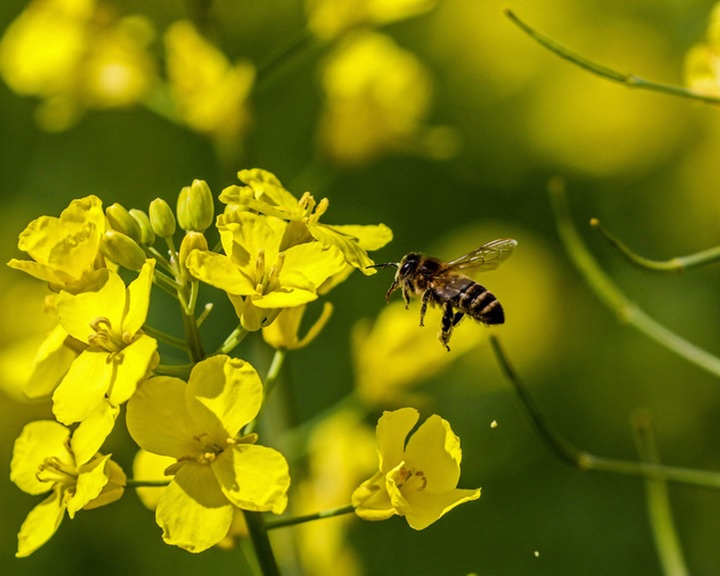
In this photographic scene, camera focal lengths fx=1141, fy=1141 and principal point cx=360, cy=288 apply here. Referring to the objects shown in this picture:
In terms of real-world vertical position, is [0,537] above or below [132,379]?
below

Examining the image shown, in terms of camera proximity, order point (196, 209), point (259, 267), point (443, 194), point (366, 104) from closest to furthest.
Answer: point (259, 267) < point (196, 209) < point (366, 104) < point (443, 194)

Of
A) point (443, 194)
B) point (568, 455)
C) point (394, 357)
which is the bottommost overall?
point (443, 194)

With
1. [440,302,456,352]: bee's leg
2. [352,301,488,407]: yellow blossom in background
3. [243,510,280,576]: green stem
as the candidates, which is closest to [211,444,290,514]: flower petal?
[243,510,280,576]: green stem

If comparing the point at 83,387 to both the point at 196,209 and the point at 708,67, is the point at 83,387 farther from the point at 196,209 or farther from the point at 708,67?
the point at 708,67

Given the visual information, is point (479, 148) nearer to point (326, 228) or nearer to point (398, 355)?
point (398, 355)

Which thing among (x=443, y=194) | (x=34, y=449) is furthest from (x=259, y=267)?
(x=443, y=194)

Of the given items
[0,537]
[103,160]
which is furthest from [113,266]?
[103,160]

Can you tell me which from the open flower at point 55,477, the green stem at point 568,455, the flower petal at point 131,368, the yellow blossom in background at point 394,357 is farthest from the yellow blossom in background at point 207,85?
the flower petal at point 131,368
